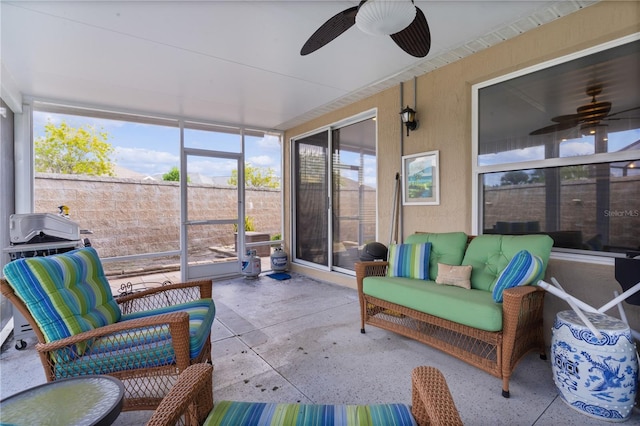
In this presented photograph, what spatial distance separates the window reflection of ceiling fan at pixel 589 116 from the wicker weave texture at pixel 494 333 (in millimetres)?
1410

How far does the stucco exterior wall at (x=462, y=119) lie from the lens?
2.32 meters

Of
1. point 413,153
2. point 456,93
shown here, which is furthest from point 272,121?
point 456,93

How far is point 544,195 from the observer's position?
271 cm

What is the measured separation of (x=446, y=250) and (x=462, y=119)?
4.60ft

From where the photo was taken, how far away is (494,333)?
2.02 meters

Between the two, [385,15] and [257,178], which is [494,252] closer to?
[385,15]

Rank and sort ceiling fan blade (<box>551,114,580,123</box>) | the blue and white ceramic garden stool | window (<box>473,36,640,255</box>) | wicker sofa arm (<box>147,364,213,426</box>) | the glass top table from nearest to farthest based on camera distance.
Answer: wicker sofa arm (<box>147,364,213,426</box>) < the glass top table < the blue and white ceramic garden stool < window (<box>473,36,640,255</box>) < ceiling fan blade (<box>551,114,580,123</box>)

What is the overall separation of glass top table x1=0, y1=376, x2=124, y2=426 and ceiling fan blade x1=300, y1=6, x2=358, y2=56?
90.3 inches

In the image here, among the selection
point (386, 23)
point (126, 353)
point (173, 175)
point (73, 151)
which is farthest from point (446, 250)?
point (73, 151)

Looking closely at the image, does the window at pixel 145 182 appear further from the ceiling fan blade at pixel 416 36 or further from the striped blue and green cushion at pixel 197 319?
the ceiling fan blade at pixel 416 36

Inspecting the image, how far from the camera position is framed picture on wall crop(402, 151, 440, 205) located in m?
3.44

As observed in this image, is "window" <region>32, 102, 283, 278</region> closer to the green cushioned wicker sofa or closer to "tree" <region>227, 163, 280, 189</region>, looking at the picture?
"tree" <region>227, 163, 280, 189</region>

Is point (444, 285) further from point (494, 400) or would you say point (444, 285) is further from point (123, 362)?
point (123, 362)

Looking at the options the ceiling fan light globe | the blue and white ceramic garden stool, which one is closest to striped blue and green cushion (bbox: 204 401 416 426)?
the blue and white ceramic garden stool
